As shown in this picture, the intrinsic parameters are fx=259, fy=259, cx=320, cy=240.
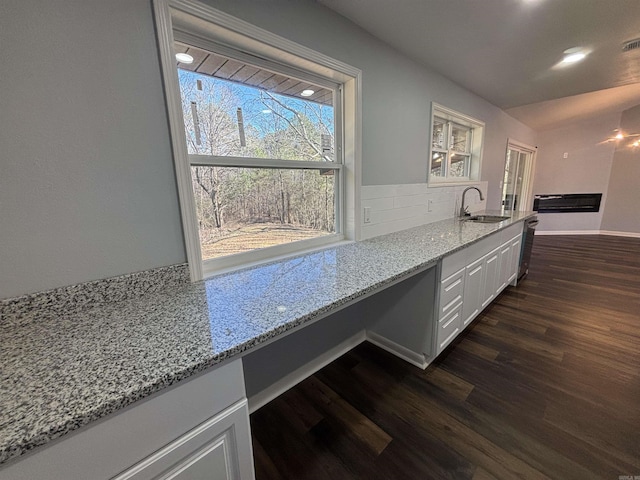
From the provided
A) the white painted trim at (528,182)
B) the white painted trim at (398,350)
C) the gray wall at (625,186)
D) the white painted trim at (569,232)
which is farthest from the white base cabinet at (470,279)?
the gray wall at (625,186)

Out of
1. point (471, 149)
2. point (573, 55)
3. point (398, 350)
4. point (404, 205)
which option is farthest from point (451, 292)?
point (471, 149)

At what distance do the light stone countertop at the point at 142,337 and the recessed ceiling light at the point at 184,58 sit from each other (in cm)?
101

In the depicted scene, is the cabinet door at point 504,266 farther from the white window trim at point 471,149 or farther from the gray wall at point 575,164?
the gray wall at point 575,164

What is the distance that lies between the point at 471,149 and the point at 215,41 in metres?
3.24

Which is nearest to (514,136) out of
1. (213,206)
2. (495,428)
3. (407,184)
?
(407,184)

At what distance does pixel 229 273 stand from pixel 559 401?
202cm

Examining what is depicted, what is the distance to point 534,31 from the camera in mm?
1769

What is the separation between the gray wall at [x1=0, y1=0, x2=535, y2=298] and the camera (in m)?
0.79

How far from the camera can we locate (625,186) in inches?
216

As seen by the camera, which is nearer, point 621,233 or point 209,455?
point 209,455

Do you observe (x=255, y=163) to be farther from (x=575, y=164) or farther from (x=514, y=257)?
(x=575, y=164)

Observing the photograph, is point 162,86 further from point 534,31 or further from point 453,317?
point 534,31

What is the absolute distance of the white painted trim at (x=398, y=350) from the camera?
1.81 meters

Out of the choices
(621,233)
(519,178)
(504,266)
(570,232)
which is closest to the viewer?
(504,266)
